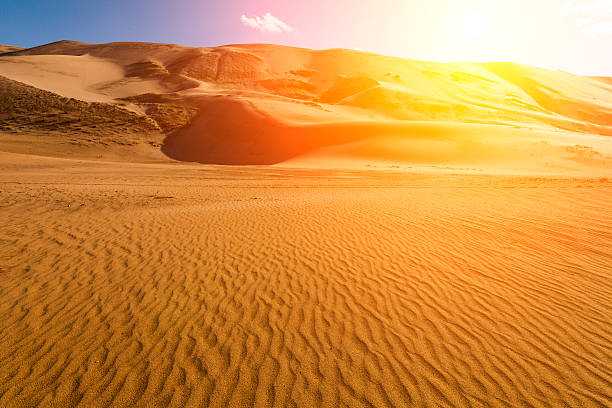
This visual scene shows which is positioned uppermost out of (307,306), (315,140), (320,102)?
(320,102)

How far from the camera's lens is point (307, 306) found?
4.51m

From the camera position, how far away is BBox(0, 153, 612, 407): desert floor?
310cm

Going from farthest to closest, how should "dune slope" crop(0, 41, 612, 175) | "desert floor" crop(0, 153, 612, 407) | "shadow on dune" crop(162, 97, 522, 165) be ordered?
"dune slope" crop(0, 41, 612, 175), "shadow on dune" crop(162, 97, 522, 165), "desert floor" crop(0, 153, 612, 407)

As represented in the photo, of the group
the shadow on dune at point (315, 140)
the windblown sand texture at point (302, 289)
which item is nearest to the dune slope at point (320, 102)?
the shadow on dune at point (315, 140)

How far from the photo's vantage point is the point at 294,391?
9.96 feet

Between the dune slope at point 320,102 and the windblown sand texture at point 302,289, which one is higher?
the dune slope at point 320,102

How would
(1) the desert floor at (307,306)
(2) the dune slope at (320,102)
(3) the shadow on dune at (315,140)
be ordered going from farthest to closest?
(2) the dune slope at (320,102), (3) the shadow on dune at (315,140), (1) the desert floor at (307,306)

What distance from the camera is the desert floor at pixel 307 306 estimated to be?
10.2 feet

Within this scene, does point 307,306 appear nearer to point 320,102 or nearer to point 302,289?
point 302,289

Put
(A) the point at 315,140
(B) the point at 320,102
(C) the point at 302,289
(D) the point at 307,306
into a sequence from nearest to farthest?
(D) the point at 307,306
(C) the point at 302,289
(A) the point at 315,140
(B) the point at 320,102

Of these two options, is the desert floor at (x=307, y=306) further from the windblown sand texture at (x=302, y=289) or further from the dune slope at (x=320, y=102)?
the dune slope at (x=320, y=102)

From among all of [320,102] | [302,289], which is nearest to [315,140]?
[302,289]

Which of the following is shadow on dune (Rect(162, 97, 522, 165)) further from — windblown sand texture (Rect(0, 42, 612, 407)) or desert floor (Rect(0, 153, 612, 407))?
desert floor (Rect(0, 153, 612, 407))

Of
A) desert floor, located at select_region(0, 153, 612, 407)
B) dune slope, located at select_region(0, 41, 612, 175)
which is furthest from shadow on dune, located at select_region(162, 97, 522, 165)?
desert floor, located at select_region(0, 153, 612, 407)
